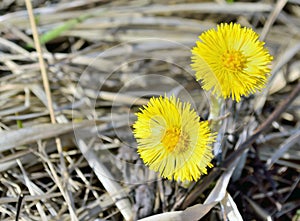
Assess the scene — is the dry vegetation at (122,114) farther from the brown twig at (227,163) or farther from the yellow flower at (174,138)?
the yellow flower at (174,138)

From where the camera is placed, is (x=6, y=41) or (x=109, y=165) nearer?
(x=109, y=165)

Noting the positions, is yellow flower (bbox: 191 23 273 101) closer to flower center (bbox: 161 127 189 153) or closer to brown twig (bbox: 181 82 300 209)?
flower center (bbox: 161 127 189 153)

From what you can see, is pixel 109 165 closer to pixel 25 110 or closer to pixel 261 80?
pixel 25 110

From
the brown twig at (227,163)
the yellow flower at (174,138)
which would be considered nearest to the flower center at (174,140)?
the yellow flower at (174,138)

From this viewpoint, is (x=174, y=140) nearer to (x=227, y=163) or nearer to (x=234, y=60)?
(x=234, y=60)

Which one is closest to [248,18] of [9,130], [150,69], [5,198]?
[150,69]

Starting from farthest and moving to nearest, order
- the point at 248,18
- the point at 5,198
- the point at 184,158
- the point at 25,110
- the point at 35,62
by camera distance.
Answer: the point at 248,18 < the point at 35,62 < the point at 25,110 < the point at 5,198 < the point at 184,158
